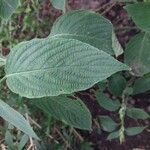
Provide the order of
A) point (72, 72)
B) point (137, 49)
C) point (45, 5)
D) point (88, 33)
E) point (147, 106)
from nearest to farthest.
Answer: point (72, 72) → point (88, 33) → point (137, 49) → point (147, 106) → point (45, 5)

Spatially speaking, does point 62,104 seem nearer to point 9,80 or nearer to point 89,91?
point 9,80

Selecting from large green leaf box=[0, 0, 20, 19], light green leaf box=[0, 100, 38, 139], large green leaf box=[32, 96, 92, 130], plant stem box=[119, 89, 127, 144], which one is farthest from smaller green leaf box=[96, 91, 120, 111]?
light green leaf box=[0, 100, 38, 139]

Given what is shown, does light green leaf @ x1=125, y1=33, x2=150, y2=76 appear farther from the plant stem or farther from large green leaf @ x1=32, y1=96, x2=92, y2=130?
large green leaf @ x1=32, y1=96, x2=92, y2=130

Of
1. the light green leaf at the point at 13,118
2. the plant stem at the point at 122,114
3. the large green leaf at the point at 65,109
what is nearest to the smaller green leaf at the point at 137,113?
the plant stem at the point at 122,114

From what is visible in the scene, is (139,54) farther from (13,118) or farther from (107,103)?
(13,118)

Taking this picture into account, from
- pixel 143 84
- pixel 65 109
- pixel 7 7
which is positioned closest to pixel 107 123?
pixel 143 84

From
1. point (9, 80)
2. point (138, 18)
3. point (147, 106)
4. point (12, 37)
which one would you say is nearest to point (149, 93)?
point (147, 106)
